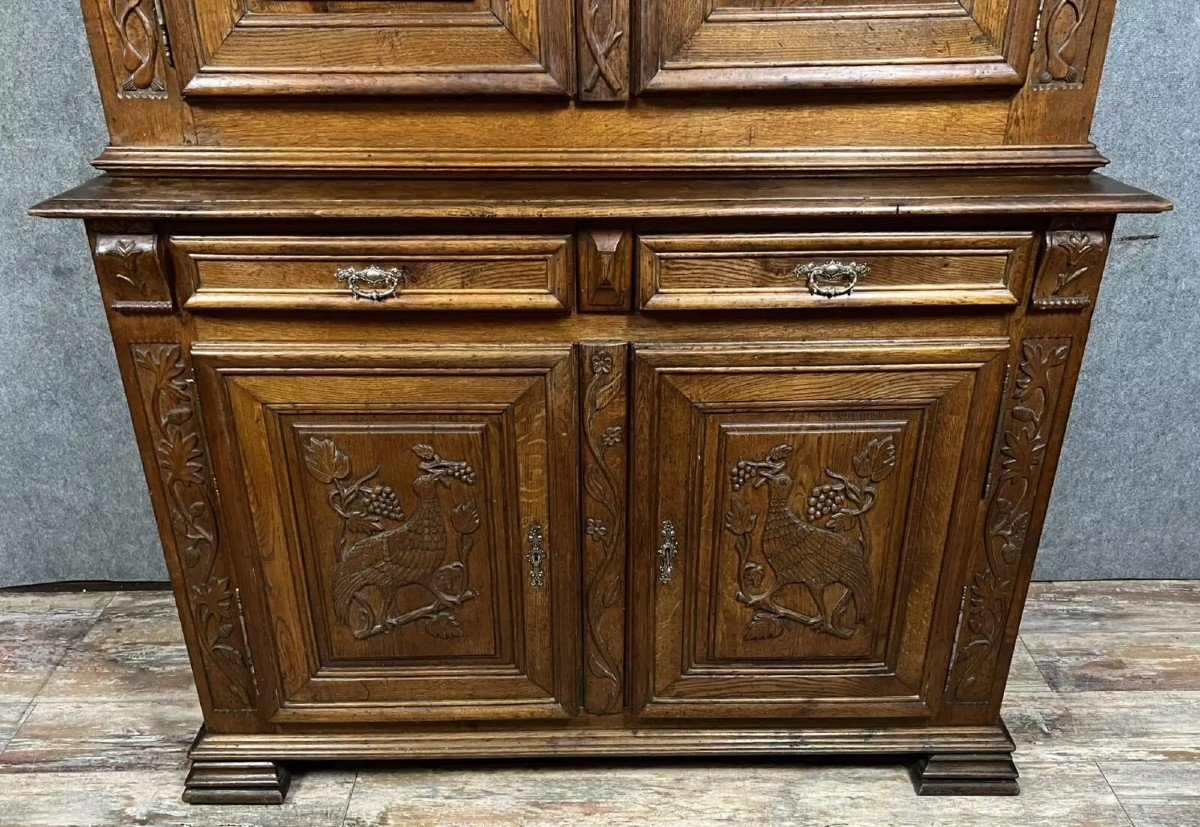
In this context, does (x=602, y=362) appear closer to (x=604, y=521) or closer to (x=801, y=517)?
(x=604, y=521)

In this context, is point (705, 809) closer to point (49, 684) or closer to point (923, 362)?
point (923, 362)

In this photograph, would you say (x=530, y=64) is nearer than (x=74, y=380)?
Yes

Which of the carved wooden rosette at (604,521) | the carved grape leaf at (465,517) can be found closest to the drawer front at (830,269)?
the carved wooden rosette at (604,521)

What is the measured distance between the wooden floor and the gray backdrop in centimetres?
22

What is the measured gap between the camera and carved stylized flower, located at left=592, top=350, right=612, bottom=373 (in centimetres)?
104

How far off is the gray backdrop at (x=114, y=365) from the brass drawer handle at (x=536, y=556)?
866 millimetres

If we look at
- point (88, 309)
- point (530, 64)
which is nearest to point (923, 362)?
point (530, 64)

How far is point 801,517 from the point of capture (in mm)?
1141

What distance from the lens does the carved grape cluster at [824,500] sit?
1121mm

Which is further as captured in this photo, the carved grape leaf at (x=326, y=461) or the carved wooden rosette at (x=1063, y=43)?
the carved grape leaf at (x=326, y=461)

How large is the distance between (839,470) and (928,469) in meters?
0.11

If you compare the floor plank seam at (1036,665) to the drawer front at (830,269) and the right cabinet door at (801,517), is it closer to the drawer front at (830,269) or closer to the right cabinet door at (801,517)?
the right cabinet door at (801,517)

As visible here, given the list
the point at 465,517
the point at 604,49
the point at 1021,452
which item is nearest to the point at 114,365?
the point at 465,517

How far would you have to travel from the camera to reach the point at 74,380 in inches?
61.3
